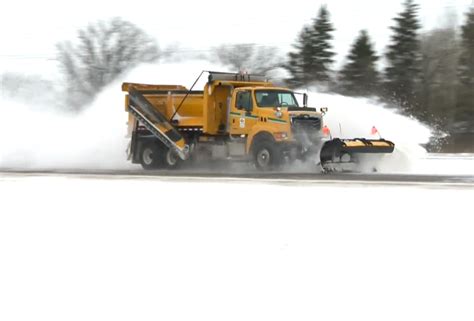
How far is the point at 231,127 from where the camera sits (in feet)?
61.8

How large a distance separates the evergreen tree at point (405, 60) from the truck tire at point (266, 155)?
95.7ft

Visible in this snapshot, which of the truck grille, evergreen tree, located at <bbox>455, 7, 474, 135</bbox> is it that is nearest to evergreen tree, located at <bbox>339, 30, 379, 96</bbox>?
evergreen tree, located at <bbox>455, 7, 474, 135</bbox>

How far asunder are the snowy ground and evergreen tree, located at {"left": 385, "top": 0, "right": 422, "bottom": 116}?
36507 millimetres

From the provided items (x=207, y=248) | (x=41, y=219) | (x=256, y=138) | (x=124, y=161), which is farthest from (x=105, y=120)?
(x=207, y=248)

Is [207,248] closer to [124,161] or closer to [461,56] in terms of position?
[124,161]

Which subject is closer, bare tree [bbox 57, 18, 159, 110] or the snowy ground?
the snowy ground

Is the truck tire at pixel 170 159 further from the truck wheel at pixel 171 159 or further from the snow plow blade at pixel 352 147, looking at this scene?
the snow plow blade at pixel 352 147

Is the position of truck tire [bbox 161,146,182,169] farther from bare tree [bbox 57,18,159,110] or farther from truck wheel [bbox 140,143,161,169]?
bare tree [bbox 57,18,159,110]

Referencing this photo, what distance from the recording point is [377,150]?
1695 centimetres

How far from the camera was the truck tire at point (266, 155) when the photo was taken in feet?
57.5

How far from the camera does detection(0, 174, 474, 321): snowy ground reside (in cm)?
494

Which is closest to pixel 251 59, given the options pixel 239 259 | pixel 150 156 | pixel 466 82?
pixel 466 82

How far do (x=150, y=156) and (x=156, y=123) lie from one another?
→ 1234 millimetres

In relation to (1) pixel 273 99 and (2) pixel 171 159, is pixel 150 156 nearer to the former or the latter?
(2) pixel 171 159
